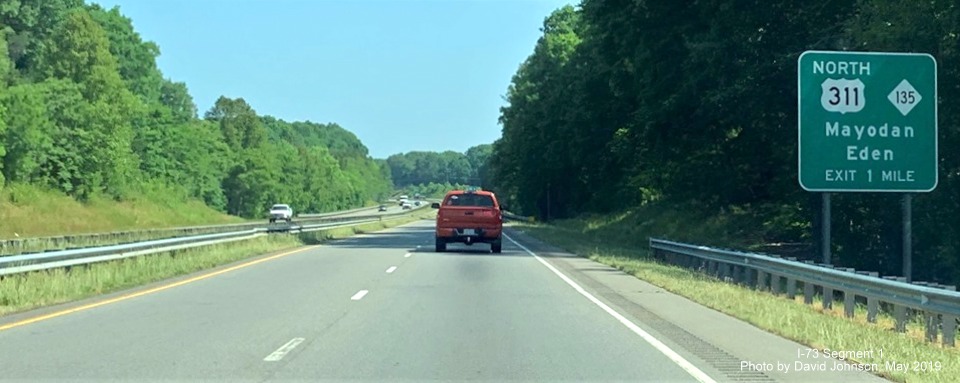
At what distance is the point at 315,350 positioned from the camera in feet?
36.6

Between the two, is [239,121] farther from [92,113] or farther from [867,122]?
[867,122]

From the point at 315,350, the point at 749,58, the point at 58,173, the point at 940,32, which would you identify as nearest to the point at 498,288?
the point at 315,350

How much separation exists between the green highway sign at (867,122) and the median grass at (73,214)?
4273cm

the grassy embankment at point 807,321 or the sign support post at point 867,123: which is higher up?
the sign support post at point 867,123

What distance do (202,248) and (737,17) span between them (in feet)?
60.3

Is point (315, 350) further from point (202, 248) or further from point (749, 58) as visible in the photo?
point (749, 58)

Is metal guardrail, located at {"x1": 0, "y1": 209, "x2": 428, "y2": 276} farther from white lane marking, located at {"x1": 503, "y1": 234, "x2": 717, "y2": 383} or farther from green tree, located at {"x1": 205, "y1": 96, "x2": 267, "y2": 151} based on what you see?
green tree, located at {"x1": 205, "y1": 96, "x2": 267, "y2": 151}

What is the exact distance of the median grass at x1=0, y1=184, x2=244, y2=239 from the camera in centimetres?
5747

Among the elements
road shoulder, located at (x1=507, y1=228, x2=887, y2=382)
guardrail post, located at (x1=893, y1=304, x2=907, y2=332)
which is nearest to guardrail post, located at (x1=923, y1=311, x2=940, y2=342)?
guardrail post, located at (x1=893, y1=304, x2=907, y2=332)

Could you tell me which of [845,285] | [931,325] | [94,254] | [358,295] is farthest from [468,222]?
[931,325]

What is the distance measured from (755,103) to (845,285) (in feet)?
57.9

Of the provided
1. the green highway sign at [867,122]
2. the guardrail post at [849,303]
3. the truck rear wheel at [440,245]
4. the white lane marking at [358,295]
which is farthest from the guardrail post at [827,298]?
the truck rear wheel at [440,245]

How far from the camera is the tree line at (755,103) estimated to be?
2527cm

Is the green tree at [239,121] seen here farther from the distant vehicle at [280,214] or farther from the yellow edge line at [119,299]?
the yellow edge line at [119,299]
